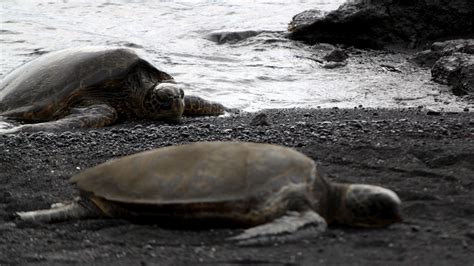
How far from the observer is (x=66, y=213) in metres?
3.01

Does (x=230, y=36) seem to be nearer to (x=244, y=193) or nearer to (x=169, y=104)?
(x=169, y=104)

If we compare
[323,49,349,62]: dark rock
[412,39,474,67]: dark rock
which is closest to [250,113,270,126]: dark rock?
[412,39,474,67]: dark rock

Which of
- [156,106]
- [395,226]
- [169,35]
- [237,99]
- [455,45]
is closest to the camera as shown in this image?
[395,226]

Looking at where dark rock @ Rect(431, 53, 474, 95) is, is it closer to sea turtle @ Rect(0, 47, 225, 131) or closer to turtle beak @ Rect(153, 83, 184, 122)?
sea turtle @ Rect(0, 47, 225, 131)

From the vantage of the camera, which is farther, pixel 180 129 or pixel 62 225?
pixel 180 129

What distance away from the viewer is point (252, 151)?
2783mm

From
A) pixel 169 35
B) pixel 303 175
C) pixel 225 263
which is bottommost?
pixel 169 35

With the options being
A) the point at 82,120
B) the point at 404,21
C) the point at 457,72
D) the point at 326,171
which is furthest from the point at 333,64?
the point at 326,171

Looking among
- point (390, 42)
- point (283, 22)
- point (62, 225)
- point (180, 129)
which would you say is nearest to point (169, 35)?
point (283, 22)

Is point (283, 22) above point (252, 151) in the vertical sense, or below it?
below

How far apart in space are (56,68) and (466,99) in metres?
4.34

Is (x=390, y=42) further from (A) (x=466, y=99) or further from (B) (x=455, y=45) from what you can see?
(A) (x=466, y=99)

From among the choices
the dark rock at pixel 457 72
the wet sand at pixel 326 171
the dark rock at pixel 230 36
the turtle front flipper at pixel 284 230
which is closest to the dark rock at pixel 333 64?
the dark rock at pixel 457 72

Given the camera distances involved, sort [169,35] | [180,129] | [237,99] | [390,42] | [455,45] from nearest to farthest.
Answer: [180,129] < [237,99] < [455,45] < [390,42] < [169,35]
